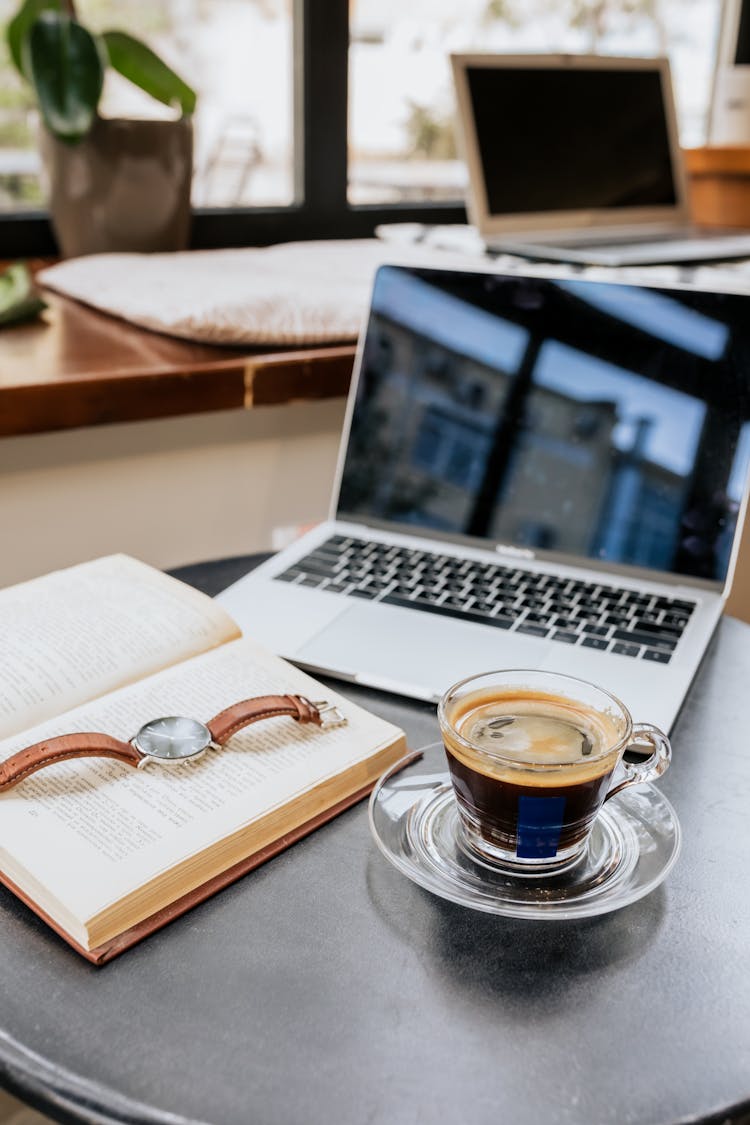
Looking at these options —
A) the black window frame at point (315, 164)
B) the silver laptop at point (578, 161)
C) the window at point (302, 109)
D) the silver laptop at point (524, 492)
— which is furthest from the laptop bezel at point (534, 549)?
the black window frame at point (315, 164)

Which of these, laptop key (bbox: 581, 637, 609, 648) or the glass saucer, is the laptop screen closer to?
laptop key (bbox: 581, 637, 609, 648)

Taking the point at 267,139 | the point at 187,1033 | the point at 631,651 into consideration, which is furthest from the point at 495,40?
→ the point at 187,1033

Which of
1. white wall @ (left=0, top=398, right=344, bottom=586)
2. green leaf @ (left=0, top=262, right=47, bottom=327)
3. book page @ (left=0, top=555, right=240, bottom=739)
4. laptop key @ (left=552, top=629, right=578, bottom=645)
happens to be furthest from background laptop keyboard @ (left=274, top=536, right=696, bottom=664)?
green leaf @ (left=0, top=262, right=47, bottom=327)

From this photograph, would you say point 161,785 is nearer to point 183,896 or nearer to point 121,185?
point 183,896

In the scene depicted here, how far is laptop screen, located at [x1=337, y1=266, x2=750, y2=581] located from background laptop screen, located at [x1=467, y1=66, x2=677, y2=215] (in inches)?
26.3

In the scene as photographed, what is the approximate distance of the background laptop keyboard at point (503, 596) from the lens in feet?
2.54

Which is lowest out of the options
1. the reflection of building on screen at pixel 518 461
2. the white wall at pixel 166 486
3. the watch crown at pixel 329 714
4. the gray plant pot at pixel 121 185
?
the white wall at pixel 166 486

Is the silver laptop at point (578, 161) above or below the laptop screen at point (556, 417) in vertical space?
above

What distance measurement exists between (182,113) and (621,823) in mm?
1258

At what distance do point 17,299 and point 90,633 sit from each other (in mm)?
675

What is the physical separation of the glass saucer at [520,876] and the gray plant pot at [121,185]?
110 centimetres

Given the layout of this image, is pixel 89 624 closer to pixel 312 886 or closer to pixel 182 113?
pixel 312 886

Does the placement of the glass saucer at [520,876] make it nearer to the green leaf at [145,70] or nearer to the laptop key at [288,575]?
the laptop key at [288,575]

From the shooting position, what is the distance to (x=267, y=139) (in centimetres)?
193
